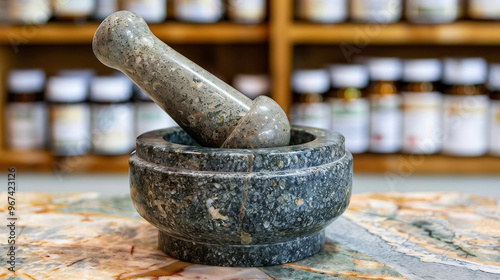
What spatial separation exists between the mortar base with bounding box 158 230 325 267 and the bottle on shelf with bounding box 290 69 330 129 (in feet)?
3.10

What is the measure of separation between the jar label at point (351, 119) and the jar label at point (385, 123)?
22mm

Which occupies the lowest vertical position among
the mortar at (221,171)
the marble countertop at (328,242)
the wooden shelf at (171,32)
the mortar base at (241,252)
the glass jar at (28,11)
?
the marble countertop at (328,242)

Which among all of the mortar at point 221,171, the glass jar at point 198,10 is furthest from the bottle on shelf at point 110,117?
the mortar at point 221,171

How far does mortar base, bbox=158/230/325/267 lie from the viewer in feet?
2.25

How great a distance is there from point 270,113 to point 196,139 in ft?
0.34

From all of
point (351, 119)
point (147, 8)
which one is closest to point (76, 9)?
point (147, 8)

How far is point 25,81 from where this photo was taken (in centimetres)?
170

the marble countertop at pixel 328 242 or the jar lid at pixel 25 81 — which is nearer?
the marble countertop at pixel 328 242

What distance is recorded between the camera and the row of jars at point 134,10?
163 cm

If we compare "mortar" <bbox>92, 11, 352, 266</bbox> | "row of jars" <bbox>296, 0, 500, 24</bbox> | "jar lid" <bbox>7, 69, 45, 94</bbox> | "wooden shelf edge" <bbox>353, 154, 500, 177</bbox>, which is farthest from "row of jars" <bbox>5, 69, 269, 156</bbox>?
"mortar" <bbox>92, 11, 352, 266</bbox>

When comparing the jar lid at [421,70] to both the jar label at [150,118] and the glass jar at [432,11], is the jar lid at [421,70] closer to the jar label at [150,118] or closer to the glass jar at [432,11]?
the glass jar at [432,11]

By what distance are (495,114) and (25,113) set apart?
4.03 feet

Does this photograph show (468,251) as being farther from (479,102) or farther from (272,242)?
(479,102)

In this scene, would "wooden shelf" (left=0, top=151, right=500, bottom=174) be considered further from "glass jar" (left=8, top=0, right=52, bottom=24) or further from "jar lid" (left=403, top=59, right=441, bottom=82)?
"glass jar" (left=8, top=0, right=52, bottom=24)
